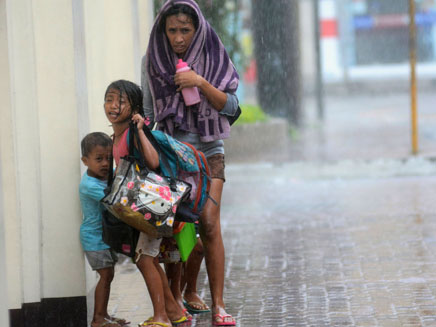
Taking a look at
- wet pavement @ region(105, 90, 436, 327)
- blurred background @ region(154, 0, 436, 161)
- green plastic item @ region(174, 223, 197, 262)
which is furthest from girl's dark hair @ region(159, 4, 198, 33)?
blurred background @ region(154, 0, 436, 161)

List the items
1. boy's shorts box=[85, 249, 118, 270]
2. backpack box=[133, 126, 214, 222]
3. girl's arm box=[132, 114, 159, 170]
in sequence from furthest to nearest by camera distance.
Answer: boy's shorts box=[85, 249, 118, 270] → backpack box=[133, 126, 214, 222] → girl's arm box=[132, 114, 159, 170]

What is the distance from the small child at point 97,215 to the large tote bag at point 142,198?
42 cm

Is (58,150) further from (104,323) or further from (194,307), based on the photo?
(194,307)

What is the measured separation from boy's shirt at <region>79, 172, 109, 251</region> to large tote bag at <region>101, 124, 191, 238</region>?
17.7 inches

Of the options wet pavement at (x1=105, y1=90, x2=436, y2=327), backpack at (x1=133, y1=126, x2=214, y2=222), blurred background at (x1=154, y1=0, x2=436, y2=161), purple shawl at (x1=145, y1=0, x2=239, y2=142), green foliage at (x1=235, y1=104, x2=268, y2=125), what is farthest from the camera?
green foliage at (x1=235, y1=104, x2=268, y2=125)

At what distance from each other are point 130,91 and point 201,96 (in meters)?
0.43

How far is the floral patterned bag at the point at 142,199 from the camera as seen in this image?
5.23 m

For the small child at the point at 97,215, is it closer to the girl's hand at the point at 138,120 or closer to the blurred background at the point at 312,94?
the girl's hand at the point at 138,120

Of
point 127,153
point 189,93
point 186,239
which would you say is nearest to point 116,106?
point 127,153

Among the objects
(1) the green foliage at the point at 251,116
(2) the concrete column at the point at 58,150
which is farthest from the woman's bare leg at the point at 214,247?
(1) the green foliage at the point at 251,116

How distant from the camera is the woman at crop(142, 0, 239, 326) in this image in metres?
5.67

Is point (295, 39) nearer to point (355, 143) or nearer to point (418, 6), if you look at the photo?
point (355, 143)

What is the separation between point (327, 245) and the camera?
843 centimetres

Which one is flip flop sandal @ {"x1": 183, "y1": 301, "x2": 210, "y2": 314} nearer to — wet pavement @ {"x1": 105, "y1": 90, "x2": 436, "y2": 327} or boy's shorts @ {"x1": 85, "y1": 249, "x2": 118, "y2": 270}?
wet pavement @ {"x1": 105, "y1": 90, "x2": 436, "y2": 327}
